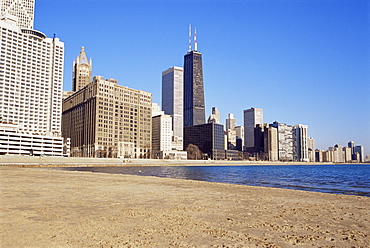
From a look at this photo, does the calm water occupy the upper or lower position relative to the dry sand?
lower

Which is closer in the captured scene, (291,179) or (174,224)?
(174,224)

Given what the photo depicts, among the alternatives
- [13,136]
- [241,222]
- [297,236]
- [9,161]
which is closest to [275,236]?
[297,236]

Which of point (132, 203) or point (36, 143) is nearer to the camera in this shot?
point (132, 203)

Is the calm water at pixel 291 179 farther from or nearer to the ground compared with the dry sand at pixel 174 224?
nearer to the ground

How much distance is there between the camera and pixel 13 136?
17538cm

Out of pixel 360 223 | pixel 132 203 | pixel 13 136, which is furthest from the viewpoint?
pixel 13 136

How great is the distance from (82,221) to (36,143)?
19331 cm

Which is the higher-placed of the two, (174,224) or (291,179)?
(174,224)

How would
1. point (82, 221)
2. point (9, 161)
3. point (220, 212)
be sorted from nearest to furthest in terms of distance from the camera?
point (82, 221) < point (220, 212) < point (9, 161)

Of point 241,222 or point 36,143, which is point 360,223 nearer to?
point 241,222

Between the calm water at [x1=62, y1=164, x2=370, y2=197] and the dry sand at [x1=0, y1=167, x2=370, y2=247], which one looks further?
the calm water at [x1=62, y1=164, x2=370, y2=197]

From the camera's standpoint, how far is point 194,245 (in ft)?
27.2

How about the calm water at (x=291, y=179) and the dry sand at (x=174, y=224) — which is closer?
the dry sand at (x=174, y=224)

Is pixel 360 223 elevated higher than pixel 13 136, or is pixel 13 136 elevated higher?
pixel 13 136
